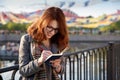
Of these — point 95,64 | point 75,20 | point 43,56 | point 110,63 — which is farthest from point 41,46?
point 75,20

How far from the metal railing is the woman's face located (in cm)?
99

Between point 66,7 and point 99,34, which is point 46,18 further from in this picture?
point 66,7

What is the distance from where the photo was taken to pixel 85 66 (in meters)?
4.46

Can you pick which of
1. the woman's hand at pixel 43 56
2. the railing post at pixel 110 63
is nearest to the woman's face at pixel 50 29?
the woman's hand at pixel 43 56

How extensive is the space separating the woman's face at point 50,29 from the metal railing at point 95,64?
0.99 meters

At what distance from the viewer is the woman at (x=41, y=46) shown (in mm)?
2527

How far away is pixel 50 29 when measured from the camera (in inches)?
101

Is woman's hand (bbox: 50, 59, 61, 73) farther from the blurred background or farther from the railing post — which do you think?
the blurred background

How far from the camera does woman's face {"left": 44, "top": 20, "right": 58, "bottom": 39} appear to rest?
2561mm

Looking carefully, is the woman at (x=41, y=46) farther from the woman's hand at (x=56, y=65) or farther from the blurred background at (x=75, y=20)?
the blurred background at (x=75, y=20)

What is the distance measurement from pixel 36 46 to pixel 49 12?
0.78 feet

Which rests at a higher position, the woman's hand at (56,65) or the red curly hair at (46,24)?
the red curly hair at (46,24)

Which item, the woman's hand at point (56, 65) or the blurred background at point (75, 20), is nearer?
the woman's hand at point (56, 65)

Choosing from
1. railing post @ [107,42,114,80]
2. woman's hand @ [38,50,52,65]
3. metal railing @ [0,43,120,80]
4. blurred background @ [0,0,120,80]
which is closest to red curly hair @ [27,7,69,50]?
woman's hand @ [38,50,52,65]
